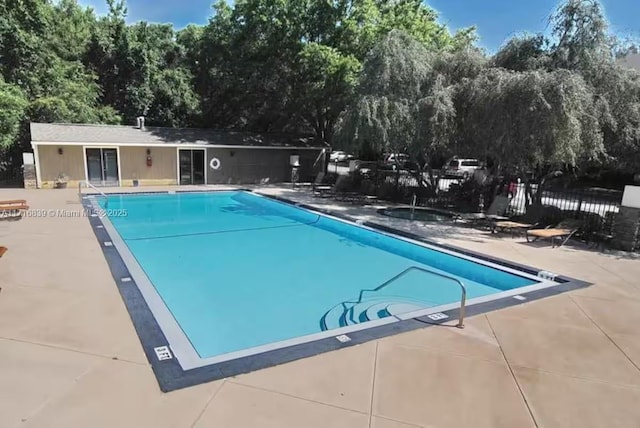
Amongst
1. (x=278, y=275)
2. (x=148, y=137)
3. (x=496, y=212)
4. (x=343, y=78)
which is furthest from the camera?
(x=148, y=137)

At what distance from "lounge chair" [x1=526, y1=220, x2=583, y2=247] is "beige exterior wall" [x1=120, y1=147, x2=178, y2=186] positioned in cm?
1534

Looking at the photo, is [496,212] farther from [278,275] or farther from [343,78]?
[343,78]

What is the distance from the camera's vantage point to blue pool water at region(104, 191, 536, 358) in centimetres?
589

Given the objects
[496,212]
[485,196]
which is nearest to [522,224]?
[496,212]

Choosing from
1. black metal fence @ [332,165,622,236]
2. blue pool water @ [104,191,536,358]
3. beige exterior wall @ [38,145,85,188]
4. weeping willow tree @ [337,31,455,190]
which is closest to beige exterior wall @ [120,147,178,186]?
beige exterior wall @ [38,145,85,188]

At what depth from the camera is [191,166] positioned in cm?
1941

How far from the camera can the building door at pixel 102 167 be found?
17188mm

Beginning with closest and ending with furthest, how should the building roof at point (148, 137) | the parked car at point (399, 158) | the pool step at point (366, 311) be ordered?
1. the pool step at point (366, 311)
2. the parked car at point (399, 158)
3. the building roof at point (148, 137)

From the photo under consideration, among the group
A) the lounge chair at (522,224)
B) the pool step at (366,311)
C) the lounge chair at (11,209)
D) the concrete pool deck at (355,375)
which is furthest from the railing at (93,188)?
the lounge chair at (522,224)

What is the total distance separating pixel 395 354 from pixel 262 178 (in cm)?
1793

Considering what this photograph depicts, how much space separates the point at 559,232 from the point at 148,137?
53.7 ft

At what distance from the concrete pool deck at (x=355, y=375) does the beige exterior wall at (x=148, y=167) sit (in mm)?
13065

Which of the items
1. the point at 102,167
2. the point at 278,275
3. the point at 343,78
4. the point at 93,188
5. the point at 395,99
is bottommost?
the point at 278,275

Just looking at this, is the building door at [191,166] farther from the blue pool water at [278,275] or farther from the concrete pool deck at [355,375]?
the concrete pool deck at [355,375]
